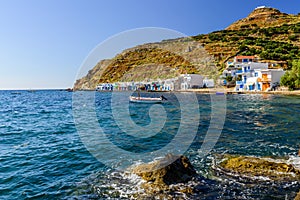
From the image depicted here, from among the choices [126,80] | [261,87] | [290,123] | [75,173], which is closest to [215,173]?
[75,173]

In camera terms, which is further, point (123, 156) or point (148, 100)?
point (148, 100)

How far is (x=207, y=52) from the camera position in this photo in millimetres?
110312

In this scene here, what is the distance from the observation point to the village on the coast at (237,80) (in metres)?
55.3

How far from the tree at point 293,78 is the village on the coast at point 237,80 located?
15.6ft

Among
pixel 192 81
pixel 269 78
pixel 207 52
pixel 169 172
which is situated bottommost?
pixel 169 172

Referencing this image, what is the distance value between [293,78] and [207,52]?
65307mm

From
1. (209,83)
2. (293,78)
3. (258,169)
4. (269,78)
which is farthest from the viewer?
(209,83)

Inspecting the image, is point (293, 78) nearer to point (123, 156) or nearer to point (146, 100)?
point (146, 100)

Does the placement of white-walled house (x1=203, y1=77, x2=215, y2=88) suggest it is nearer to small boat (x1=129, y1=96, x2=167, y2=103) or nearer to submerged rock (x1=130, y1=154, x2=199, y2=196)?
small boat (x1=129, y1=96, x2=167, y2=103)

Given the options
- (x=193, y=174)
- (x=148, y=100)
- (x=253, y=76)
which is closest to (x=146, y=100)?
(x=148, y=100)

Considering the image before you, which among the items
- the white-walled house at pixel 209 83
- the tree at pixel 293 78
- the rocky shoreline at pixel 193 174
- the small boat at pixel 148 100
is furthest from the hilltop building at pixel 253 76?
the rocky shoreline at pixel 193 174

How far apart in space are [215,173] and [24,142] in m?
12.2

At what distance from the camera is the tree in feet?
152

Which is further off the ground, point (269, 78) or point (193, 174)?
point (269, 78)
